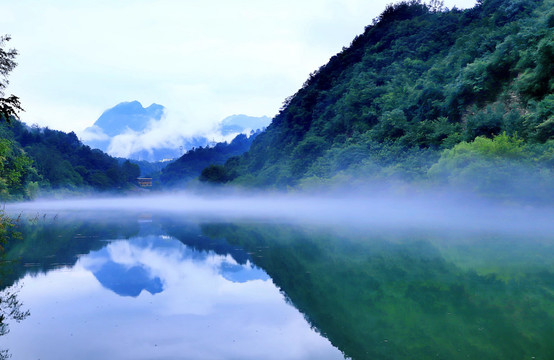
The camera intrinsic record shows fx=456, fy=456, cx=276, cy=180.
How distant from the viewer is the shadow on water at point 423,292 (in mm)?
8133

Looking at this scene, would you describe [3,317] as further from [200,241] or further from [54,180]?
[54,180]

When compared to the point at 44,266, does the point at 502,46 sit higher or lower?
higher

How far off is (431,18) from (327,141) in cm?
3758

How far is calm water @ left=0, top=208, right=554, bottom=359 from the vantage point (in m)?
8.02

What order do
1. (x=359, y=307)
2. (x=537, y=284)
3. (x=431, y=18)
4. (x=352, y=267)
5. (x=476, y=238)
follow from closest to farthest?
(x=359, y=307)
(x=537, y=284)
(x=352, y=267)
(x=476, y=238)
(x=431, y=18)

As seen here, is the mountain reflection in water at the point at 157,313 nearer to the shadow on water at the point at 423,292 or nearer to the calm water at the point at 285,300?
the calm water at the point at 285,300

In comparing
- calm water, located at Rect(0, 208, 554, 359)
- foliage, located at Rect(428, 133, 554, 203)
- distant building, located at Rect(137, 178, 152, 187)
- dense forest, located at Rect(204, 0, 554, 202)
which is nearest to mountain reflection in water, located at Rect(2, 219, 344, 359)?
calm water, located at Rect(0, 208, 554, 359)

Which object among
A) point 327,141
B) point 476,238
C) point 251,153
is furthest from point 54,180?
point 476,238

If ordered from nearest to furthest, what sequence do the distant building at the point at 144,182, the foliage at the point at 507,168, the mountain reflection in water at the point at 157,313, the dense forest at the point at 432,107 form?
the mountain reflection in water at the point at 157,313 < the foliage at the point at 507,168 < the dense forest at the point at 432,107 < the distant building at the point at 144,182

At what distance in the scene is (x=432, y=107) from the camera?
58.6 meters

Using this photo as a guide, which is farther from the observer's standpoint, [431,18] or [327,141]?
[431,18]

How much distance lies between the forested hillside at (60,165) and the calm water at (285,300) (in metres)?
69.0

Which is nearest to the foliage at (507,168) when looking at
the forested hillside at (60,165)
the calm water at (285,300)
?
the calm water at (285,300)

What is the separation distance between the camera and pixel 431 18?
94375mm
